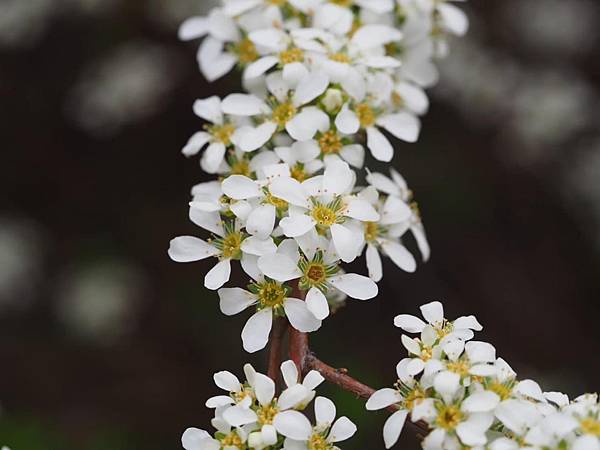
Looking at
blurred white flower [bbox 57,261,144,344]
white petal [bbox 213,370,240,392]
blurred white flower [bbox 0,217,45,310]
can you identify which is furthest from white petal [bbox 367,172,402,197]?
blurred white flower [bbox 0,217,45,310]

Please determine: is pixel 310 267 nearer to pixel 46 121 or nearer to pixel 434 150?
pixel 434 150

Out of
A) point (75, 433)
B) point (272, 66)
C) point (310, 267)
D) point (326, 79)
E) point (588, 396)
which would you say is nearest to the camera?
point (588, 396)

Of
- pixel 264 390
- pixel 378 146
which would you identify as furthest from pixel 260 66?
pixel 264 390

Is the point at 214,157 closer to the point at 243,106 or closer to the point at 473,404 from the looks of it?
the point at 243,106

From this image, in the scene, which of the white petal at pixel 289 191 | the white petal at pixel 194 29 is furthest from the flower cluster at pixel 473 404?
the white petal at pixel 194 29

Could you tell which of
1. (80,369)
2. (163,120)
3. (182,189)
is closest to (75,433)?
(80,369)
